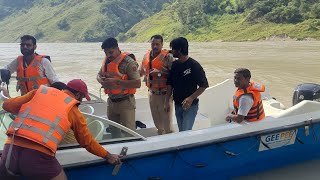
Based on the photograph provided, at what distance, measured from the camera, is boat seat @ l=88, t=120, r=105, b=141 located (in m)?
3.05

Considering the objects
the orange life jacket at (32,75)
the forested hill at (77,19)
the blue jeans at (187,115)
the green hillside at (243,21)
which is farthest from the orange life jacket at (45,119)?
the forested hill at (77,19)

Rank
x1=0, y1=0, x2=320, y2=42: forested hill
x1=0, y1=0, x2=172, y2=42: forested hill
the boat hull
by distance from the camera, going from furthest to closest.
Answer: x1=0, y1=0, x2=172, y2=42: forested hill, x1=0, y1=0, x2=320, y2=42: forested hill, the boat hull

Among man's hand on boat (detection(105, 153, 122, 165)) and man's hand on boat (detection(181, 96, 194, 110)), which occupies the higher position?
man's hand on boat (detection(181, 96, 194, 110))

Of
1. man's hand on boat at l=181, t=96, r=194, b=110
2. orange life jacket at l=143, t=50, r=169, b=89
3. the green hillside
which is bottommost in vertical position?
the green hillside

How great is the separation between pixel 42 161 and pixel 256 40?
41.5 meters

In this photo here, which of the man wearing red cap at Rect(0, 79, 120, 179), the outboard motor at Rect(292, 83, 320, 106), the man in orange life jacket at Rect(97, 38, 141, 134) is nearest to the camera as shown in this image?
the man wearing red cap at Rect(0, 79, 120, 179)

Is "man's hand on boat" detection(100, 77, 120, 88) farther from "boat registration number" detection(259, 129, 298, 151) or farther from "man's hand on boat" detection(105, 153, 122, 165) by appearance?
"boat registration number" detection(259, 129, 298, 151)

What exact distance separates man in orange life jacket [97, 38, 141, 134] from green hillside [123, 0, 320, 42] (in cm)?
3701

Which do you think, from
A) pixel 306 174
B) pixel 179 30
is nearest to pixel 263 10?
pixel 179 30

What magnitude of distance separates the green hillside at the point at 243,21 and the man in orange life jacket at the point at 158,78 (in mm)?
36554

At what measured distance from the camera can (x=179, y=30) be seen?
59000mm

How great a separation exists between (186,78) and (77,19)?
110 m

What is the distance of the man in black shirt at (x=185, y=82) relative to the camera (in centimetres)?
363

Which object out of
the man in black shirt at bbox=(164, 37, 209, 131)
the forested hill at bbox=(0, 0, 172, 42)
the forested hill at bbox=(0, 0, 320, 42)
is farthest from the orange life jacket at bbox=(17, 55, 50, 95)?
the forested hill at bbox=(0, 0, 172, 42)
